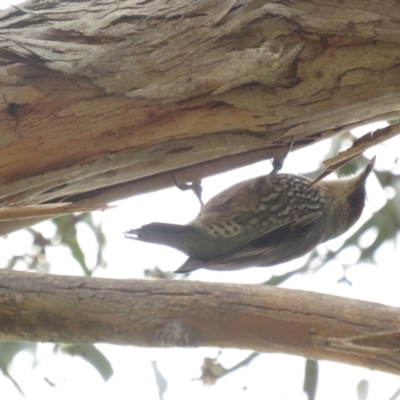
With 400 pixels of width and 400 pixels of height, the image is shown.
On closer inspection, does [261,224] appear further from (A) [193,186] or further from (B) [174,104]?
(B) [174,104]

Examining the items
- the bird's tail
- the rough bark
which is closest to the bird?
the bird's tail

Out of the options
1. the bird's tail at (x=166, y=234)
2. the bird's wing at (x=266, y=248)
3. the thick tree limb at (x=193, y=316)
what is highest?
the bird's tail at (x=166, y=234)

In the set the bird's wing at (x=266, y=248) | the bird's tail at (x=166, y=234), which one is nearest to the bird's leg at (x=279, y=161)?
the bird's wing at (x=266, y=248)

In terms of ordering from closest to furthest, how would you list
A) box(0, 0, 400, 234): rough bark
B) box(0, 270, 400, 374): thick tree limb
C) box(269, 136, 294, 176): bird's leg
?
box(0, 270, 400, 374): thick tree limb
box(0, 0, 400, 234): rough bark
box(269, 136, 294, 176): bird's leg

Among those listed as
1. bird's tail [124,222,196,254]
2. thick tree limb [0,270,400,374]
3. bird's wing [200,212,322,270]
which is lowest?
thick tree limb [0,270,400,374]

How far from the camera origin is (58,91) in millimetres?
2264

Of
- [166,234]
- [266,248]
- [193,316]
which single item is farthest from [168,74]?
[266,248]

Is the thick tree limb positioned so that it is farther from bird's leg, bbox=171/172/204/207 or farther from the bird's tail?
the bird's tail

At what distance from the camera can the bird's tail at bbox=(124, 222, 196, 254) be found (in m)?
3.08

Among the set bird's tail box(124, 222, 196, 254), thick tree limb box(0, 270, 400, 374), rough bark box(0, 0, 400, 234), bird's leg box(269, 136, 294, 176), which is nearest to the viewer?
thick tree limb box(0, 270, 400, 374)

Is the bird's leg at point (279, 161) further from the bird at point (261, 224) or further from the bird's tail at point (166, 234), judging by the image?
the bird's tail at point (166, 234)

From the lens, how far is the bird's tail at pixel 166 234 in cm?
308

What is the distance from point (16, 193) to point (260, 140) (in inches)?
35.1

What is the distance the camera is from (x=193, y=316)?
2.12 metres
